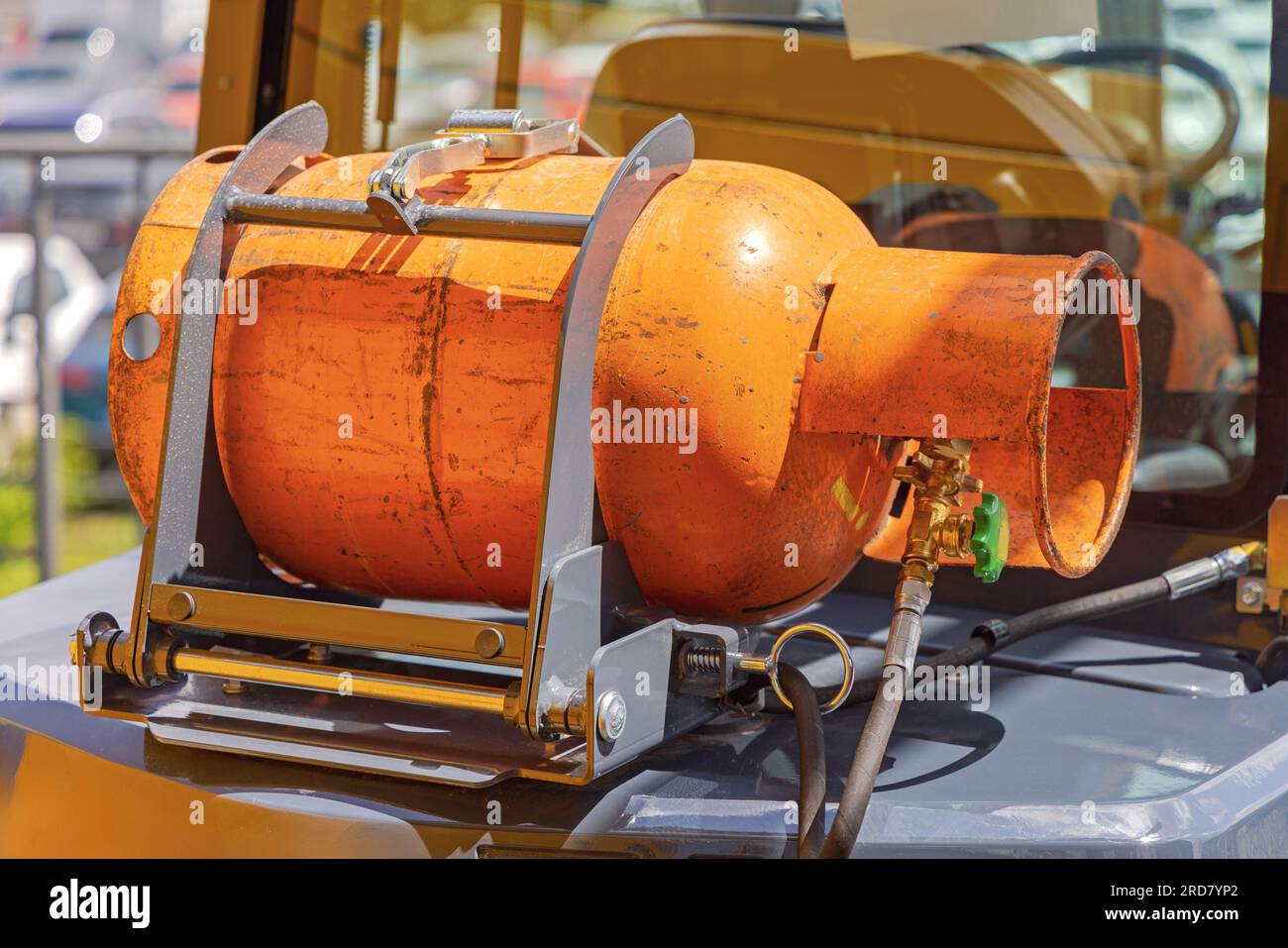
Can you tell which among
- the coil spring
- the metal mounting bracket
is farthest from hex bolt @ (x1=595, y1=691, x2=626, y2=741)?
the coil spring

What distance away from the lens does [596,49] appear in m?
2.96

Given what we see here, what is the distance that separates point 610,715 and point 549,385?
372mm

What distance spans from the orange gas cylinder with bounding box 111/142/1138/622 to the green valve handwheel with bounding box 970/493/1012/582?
9cm

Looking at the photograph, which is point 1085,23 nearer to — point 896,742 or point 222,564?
point 896,742

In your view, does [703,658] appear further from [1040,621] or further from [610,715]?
[1040,621]

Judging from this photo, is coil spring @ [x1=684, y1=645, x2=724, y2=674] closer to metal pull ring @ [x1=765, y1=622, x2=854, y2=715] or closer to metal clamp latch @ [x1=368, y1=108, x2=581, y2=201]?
metal pull ring @ [x1=765, y1=622, x2=854, y2=715]

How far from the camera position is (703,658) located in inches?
66.6

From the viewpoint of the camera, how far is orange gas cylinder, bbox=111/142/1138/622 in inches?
63.5

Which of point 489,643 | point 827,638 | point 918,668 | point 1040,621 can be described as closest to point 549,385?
point 489,643

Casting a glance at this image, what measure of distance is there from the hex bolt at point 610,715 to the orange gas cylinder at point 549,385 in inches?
7.9

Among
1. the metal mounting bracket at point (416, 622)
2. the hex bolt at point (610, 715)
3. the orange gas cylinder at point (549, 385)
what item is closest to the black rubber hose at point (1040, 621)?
the orange gas cylinder at point (549, 385)

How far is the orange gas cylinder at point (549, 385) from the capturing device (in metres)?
1.61

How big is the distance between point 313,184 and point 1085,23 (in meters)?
1.43
